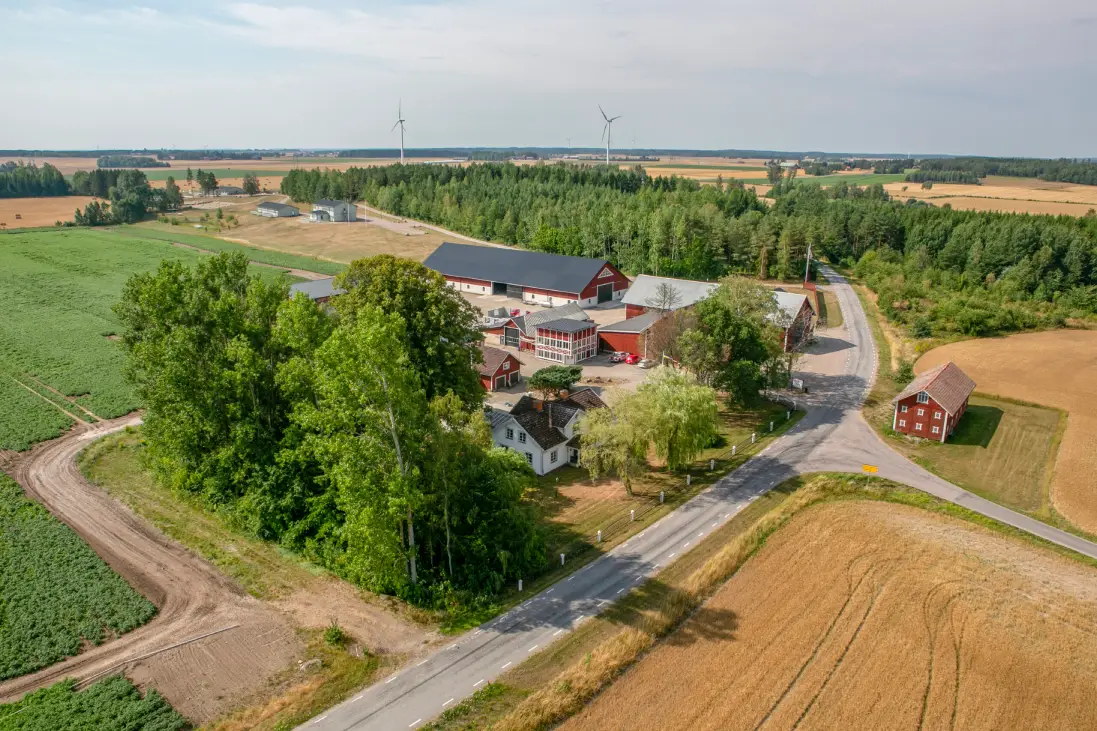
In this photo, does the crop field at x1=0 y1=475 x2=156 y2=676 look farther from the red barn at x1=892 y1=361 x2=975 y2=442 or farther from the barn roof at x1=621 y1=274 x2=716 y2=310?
the barn roof at x1=621 y1=274 x2=716 y2=310

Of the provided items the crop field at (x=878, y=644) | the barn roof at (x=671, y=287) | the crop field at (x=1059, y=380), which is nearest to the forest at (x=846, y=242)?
the crop field at (x=1059, y=380)

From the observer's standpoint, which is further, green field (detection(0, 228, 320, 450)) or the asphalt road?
green field (detection(0, 228, 320, 450))

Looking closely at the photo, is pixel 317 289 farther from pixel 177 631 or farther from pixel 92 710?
pixel 92 710

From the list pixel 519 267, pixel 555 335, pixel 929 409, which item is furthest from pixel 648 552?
pixel 519 267

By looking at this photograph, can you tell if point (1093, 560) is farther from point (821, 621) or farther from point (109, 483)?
point (109, 483)

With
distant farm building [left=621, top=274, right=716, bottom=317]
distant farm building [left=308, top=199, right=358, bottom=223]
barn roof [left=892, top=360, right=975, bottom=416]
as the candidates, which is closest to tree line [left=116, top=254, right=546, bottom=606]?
barn roof [left=892, top=360, right=975, bottom=416]
